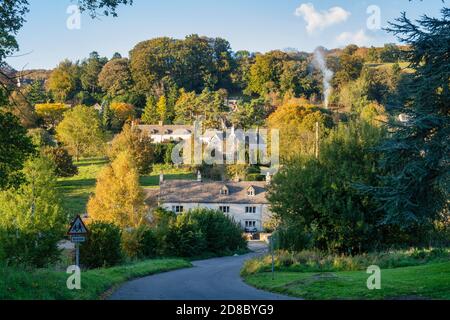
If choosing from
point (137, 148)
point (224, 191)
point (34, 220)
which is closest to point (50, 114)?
point (137, 148)

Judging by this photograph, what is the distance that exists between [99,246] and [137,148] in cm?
4402

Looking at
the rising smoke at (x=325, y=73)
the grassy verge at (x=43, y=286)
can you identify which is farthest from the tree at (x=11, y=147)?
the rising smoke at (x=325, y=73)

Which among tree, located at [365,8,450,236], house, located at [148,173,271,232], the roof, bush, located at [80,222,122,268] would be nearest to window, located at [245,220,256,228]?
house, located at [148,173,271,232]

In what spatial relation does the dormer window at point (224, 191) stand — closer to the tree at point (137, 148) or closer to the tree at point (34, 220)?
the tree at point (137, 148)

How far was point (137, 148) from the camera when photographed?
73.5m

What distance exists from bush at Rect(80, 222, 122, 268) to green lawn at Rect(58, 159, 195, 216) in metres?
27.1

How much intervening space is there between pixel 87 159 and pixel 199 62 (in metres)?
70.1

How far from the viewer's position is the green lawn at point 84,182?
61.9 metres

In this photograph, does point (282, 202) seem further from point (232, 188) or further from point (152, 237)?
point (232, 188)

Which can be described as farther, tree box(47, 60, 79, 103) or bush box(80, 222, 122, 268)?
tree box(47, 60, 79, 103)

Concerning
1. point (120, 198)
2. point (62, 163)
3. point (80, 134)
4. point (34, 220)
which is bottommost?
point (34, 220)

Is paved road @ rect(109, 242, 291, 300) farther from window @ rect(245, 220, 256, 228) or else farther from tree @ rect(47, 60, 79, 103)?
tree @ rect(47, 60, 79, 103)

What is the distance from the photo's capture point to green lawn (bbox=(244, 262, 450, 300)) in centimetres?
1565

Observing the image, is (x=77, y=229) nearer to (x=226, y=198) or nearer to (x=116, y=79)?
(x=226, y=198)
